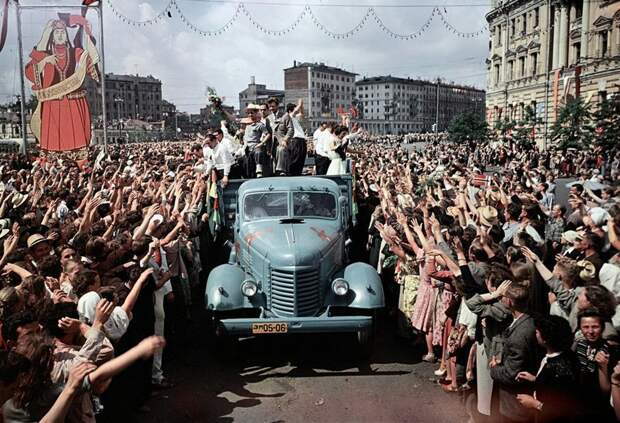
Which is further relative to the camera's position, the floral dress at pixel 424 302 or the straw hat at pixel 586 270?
the floral dress at pixel 424 302

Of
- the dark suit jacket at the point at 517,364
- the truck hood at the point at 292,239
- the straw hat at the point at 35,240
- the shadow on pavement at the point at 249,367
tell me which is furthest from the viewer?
the truck hood at the point at 292,239

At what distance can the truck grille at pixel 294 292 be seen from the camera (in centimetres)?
752

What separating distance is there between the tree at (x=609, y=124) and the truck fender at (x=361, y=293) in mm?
21404

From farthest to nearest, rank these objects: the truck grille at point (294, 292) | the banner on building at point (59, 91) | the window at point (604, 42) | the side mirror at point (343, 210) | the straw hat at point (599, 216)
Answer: the window at point (604, 42), the banner on building at point (59, 91), the straw hat at point (599, 216), the side mirror at point (343, 210), the truck grille at point (294, 292)

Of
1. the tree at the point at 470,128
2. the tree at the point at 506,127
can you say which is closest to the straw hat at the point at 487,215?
the tree at the point at 506,127

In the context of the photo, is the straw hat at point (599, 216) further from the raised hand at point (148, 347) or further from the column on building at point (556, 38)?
the column on building at point (556, 38)

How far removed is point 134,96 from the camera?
527 feet

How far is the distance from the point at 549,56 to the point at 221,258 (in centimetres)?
5051

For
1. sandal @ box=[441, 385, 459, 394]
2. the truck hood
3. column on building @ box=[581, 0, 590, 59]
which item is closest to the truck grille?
the truck hood

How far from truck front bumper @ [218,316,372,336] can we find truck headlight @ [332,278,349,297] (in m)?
0.48

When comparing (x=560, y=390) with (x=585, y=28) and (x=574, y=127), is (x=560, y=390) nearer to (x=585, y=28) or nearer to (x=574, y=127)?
(x=574, y=127)

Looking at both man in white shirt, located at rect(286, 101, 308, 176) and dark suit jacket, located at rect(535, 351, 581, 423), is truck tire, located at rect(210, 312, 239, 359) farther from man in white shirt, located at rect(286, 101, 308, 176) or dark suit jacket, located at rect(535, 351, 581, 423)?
man in white shirt, located at rect(286, 101, 308, 176)

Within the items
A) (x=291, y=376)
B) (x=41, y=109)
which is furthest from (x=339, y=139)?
(x=41, y=109)

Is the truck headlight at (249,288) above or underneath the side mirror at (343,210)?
underneath
